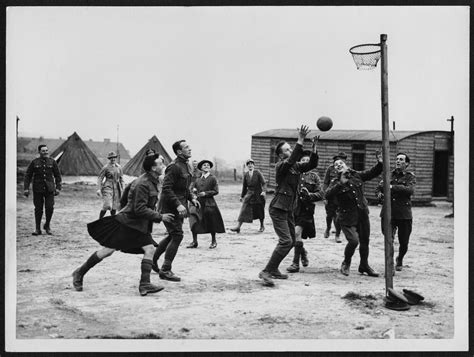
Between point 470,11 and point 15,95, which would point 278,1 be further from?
point 15,95

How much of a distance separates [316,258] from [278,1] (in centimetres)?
445

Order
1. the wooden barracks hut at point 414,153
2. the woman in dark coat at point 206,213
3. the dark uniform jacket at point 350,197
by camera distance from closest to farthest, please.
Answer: the dark uniform jacket at point 350,197 → the woman in dark coat at point 206,213 → the wooden barracks hut at point 414,153

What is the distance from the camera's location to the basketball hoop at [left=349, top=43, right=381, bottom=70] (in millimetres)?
6152

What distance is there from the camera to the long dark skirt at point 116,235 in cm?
627

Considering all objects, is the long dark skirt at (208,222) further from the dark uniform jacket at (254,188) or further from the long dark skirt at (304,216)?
the dark uniform jacket at (254,188)

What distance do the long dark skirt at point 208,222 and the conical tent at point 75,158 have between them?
1389cm

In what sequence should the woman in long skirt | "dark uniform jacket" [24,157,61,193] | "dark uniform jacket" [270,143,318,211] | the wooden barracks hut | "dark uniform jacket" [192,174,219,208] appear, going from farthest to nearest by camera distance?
1. the wooden barracks hut
2. the woman in long skirt
3. "dark uniform jacket" [24,157,61,193]
4. "dark uniform jacket" [192,174,219,208]
5. "dark uniform jacket" [270,143,318,211]

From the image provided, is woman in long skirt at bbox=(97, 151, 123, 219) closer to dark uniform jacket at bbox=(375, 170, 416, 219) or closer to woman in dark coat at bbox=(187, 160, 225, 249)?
woman in dark coat at bbox=(187, 160, 225, 249)

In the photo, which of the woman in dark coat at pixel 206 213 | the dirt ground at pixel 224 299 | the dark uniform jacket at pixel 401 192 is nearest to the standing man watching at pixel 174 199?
the dirt ground at pixel 224 299

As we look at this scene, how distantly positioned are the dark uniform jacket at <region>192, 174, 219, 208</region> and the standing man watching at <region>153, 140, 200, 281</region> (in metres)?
2.34

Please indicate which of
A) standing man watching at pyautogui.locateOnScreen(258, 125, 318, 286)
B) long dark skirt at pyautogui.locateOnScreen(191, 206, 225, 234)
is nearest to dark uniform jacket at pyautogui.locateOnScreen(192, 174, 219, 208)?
long dark skirt at pyautogui.locateOnScreen(191, 206, 225, 234)

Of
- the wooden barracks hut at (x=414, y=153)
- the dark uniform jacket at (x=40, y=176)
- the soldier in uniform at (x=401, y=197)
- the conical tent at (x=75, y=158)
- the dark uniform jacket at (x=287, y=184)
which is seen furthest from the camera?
the conical tent at (x=75, y=158)

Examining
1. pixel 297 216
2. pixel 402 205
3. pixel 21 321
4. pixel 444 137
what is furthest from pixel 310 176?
pixel 444 137

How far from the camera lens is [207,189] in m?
10.0
